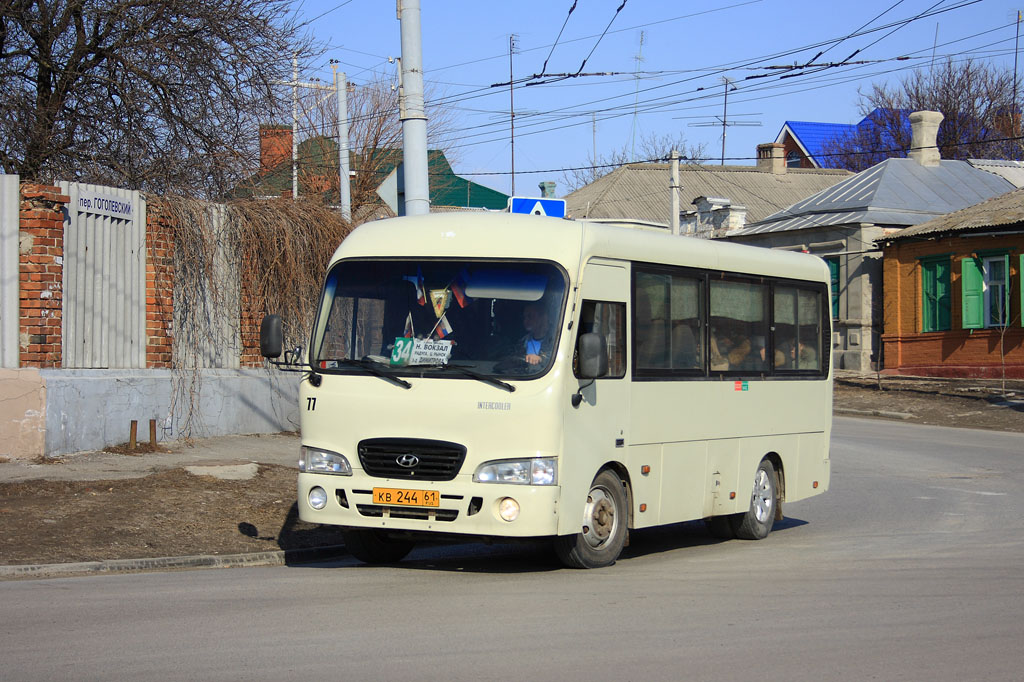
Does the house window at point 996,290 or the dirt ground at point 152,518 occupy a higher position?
the house window at point 996,290

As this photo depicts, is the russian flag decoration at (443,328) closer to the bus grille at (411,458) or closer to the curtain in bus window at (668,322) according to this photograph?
the bus grille at (411,458)

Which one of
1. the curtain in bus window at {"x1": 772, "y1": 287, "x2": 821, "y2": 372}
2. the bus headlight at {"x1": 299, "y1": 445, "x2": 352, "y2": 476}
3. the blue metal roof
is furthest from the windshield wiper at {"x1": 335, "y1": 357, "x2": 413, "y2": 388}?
the blue metal roof

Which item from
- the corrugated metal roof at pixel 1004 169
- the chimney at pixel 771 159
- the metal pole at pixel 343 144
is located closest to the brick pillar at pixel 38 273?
the metal pole at pixel 343 144

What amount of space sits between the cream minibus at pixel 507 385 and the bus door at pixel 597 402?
0.02 meters

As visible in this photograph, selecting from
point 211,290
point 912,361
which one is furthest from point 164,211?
point 912,361

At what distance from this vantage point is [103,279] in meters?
15.1

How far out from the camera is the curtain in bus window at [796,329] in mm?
12250

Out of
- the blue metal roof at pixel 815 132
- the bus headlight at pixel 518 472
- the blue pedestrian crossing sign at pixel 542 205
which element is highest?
the blue metal roof at pixel 815 132

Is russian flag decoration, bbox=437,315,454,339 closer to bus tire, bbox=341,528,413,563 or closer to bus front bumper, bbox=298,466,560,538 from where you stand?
bus front bumper, bbox=298,466,560,538

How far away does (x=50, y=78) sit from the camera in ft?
66.0

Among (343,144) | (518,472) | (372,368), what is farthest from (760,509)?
(343,144)

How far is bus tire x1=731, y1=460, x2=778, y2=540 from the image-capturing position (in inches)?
466

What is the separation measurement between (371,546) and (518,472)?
181cm

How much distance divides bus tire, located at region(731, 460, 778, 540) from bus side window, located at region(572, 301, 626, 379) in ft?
9.10
